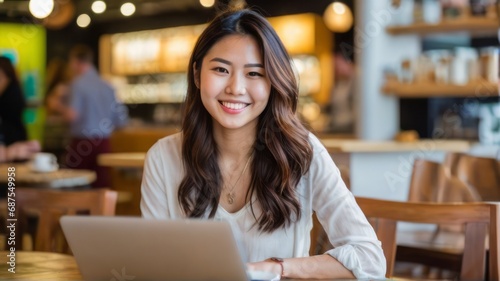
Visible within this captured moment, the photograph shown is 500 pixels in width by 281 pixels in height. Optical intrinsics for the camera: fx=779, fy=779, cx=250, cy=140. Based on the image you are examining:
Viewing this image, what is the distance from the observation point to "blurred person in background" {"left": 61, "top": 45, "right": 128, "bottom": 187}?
23.5 feet

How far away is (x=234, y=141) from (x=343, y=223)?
0.37m

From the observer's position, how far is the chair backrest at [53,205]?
2.25 meters

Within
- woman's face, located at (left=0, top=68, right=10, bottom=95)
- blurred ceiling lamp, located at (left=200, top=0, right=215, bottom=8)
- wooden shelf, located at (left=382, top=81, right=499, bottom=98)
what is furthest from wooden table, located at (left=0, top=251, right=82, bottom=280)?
blurred ceiling lamp, located at (left=200, top=0, right=215, bottom=8)

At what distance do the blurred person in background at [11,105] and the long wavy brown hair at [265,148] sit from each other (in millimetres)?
3035

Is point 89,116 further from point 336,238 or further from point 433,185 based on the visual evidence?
point 336,238

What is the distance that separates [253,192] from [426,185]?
61.7 inches

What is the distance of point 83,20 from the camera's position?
11.2m

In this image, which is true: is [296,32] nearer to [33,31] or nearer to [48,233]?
[33,31]

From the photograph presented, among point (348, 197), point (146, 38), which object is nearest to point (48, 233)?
point (348, 197)

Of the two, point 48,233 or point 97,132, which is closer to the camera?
point 48,233

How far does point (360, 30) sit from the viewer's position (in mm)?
6062

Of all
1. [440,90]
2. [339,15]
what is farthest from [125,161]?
[339,15]

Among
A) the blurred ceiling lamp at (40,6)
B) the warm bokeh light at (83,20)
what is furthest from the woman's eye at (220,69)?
the warm bokeh light at (83,20)

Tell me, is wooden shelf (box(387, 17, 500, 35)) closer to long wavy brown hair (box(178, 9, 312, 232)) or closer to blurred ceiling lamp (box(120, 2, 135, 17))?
long wavy brown hair (box(178, 9, 312, 232))
